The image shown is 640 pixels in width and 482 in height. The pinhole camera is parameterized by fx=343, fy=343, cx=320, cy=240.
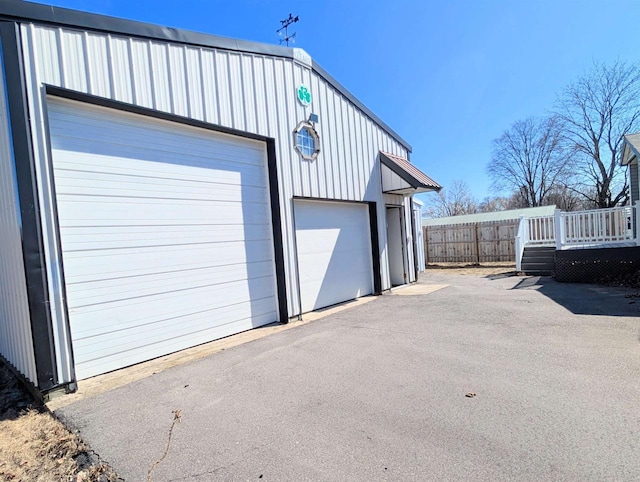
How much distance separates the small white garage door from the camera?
7.19 meters

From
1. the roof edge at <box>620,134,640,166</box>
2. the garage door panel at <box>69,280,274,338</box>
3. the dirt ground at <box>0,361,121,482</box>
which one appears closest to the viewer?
the dirt ground at <box>0,361,121,482</box>

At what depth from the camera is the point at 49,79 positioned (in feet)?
12.5

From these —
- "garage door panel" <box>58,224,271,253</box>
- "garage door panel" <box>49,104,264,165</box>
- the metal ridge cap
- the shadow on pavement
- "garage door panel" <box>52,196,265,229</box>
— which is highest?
the metal ridge cap

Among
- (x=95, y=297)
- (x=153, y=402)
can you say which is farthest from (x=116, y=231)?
(x=153, y=402)

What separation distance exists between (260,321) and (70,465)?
3813 mm

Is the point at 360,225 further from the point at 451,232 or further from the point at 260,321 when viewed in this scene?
the point at 451,232

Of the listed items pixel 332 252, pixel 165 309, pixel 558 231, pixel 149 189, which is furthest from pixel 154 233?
pixel 558 231

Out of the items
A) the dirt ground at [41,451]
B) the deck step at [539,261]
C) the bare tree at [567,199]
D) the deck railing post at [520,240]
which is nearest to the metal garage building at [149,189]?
the dirt ground at [41,451]

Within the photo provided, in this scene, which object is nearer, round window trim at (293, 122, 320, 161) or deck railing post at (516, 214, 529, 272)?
round window trim at (293, 122, 320, 161)

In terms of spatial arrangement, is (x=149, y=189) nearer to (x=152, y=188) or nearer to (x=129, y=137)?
(x=152, y=188)

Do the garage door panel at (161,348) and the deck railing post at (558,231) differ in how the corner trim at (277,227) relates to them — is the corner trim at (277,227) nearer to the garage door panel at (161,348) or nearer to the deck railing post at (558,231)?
the garage door panel at (161,348)

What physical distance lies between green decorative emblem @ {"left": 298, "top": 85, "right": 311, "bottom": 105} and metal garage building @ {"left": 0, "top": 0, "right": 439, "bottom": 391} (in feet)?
0.18

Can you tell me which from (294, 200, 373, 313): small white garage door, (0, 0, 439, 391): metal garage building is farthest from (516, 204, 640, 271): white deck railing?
(0, 0, 439, 391): metal garage building

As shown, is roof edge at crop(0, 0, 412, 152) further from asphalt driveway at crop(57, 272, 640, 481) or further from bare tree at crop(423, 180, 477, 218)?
bare tree at crop(423, 180, 477, 218)
